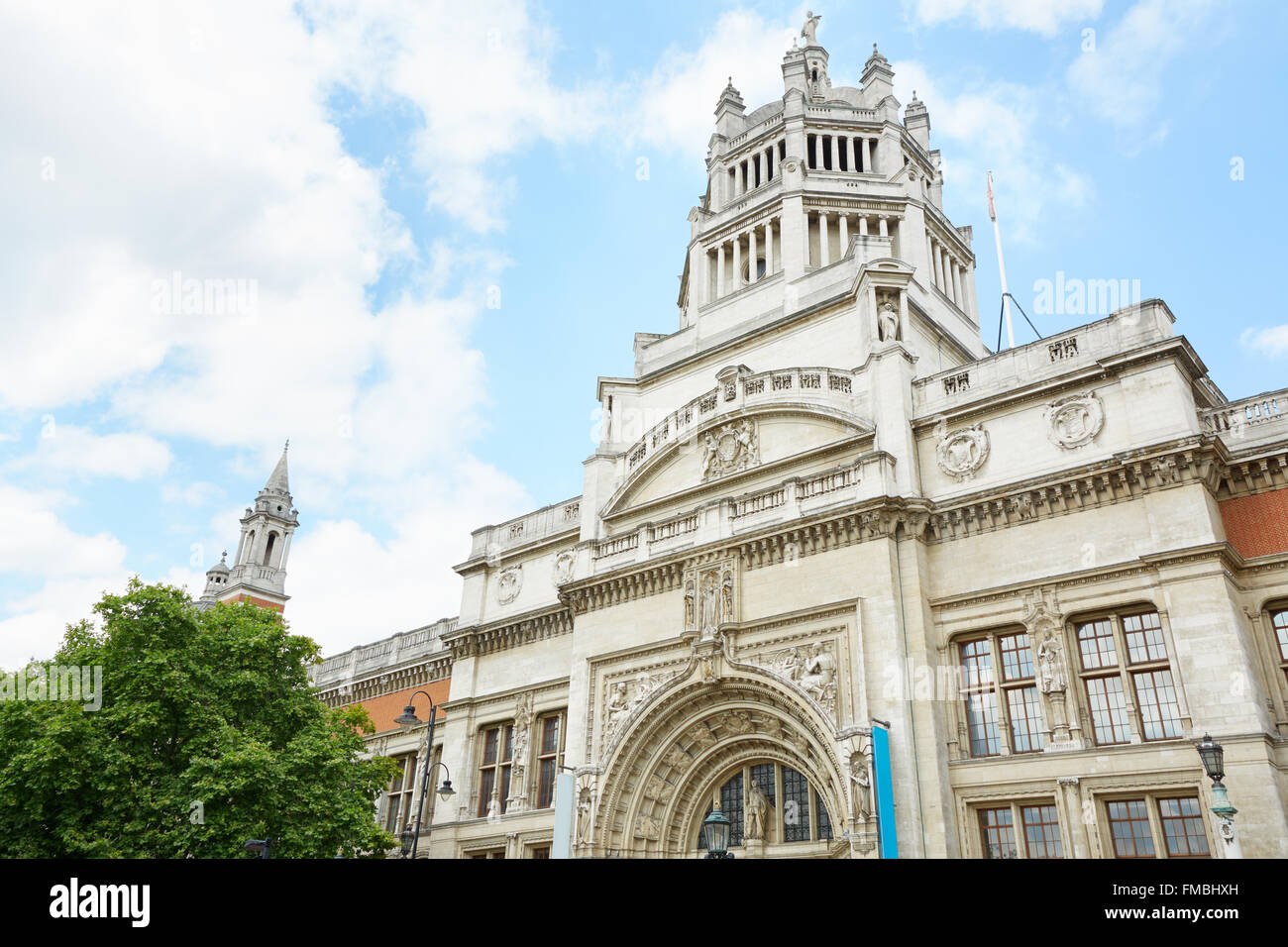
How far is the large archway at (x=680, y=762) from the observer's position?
29.0 m

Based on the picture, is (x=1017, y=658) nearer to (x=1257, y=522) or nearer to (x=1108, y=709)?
(x=1108, y=709)

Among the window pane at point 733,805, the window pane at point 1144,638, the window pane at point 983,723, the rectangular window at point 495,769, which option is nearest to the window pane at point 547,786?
the rectangular window at point 495,769

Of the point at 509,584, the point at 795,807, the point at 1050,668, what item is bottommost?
the point at 795,807

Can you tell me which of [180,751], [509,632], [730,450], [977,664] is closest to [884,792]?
[977,664]

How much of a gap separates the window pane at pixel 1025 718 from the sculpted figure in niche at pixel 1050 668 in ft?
2.26

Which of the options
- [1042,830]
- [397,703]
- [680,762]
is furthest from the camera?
[397,703]

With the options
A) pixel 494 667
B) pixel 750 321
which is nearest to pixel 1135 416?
pixel 750 321

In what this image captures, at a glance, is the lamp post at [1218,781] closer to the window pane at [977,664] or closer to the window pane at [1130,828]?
the window pane at [1130,828]

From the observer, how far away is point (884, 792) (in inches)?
922

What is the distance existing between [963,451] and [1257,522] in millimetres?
7560

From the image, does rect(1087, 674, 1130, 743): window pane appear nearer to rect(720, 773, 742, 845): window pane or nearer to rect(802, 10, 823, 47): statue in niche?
rect(720, 773, 742, 845): window pane

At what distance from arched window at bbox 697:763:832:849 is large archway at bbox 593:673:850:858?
154 millimetres

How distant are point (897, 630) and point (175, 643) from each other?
21064 mm

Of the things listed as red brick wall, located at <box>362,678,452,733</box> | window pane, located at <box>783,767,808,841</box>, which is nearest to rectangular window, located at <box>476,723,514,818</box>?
red brick wall, located at <box>362,678,452,733</box>
